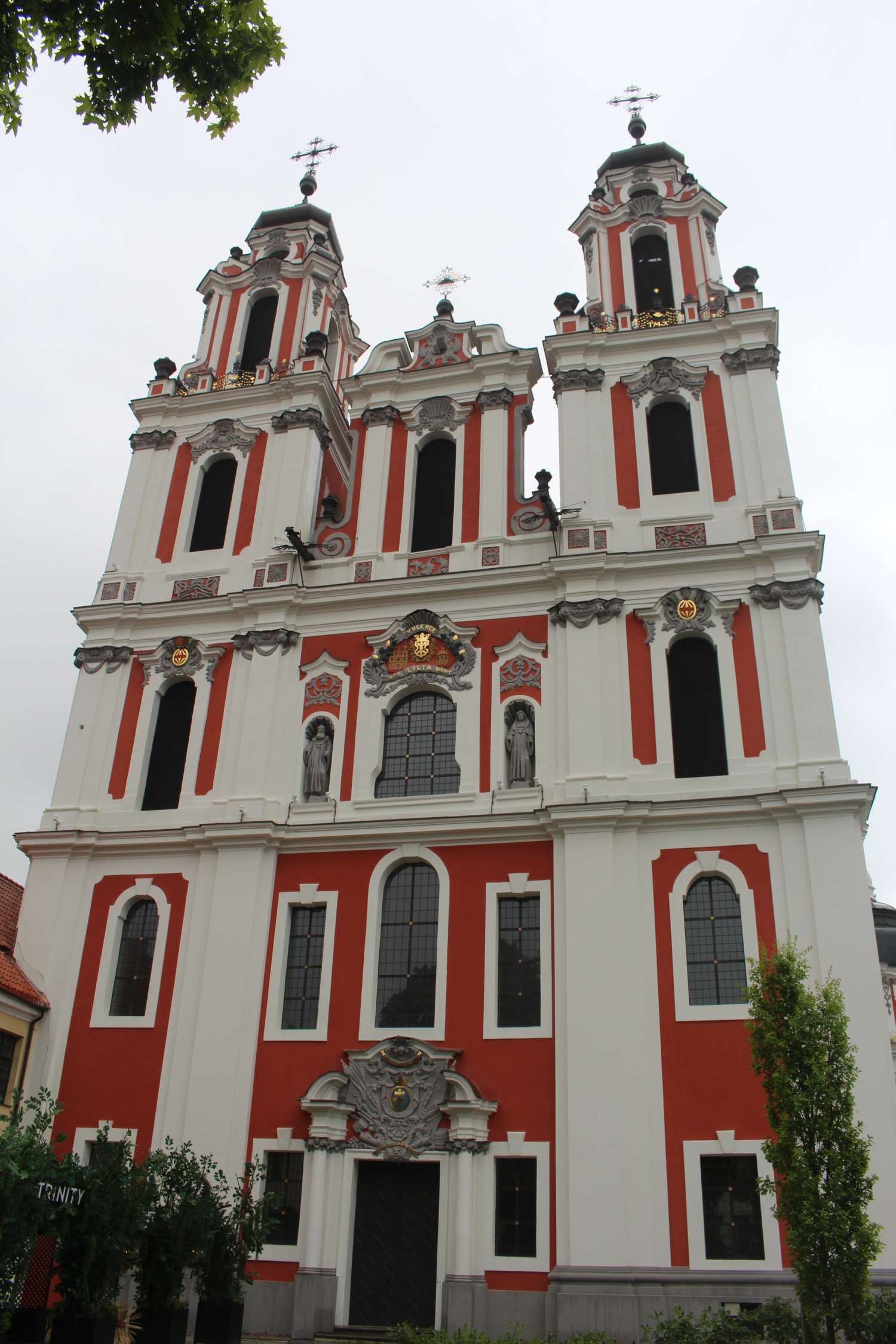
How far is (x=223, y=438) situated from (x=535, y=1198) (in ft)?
56.7

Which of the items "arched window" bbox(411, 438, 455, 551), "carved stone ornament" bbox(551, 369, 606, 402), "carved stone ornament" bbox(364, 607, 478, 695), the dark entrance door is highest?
"carved stone ornament" bbox(551, 369, 606, 402)

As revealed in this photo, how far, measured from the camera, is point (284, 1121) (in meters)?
18.7

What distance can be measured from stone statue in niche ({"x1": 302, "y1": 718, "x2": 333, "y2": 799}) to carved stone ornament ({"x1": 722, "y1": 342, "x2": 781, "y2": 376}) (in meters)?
11.2

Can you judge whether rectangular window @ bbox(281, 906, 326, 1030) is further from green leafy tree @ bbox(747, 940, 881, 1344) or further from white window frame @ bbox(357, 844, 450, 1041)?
green leafy tree @ bbox(747, 940, 881, 1344)

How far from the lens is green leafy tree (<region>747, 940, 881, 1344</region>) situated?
1279cm

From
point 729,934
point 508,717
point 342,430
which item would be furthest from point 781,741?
point 342,430

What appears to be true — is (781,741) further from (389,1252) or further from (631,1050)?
(389,1252)

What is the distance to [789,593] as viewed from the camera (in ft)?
68.6

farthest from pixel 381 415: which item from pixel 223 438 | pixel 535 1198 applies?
pixel 535 1198

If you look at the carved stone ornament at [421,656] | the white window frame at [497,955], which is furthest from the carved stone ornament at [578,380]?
the white window frame at [497,955]

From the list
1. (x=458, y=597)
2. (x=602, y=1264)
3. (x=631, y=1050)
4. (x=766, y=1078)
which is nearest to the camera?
(x=766, y=1078)

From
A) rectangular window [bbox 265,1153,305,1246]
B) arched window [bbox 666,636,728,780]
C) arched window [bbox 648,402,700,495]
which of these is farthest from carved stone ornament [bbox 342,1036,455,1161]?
arched window [bbox 648,402,700,495]

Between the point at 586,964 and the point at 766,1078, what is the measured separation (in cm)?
467

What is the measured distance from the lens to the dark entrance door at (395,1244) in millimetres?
→ 17219
